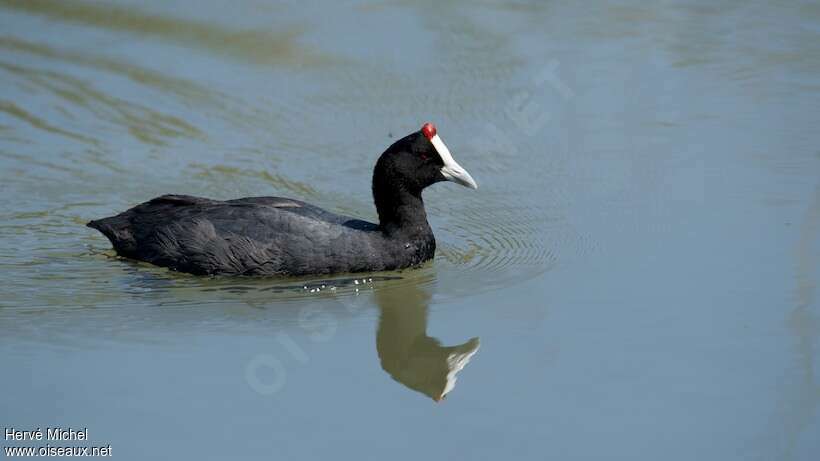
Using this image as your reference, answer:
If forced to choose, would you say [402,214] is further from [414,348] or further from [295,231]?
[414,348]

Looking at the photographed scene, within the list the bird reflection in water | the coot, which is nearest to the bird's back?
the coot

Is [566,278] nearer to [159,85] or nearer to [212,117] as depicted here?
[212,117]

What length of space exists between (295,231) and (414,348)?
4.11 ft

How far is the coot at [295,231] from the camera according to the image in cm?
740

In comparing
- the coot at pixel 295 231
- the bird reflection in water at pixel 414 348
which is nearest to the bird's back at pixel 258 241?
the coot at pixel 295 231

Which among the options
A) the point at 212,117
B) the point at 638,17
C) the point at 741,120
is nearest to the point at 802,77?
the point at 741,120

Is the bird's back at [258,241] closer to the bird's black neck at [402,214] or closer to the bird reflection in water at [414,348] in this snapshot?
the bird's black neck at [402,214]

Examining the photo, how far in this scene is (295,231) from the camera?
24.3 feet

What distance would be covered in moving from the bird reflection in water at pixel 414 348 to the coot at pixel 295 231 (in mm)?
352

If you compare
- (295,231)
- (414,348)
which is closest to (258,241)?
(295,231)

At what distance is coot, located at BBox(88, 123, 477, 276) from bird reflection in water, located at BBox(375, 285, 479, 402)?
1.15ft

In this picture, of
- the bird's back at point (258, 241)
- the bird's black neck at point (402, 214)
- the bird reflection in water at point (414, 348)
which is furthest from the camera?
the bird's black neck at point (402, 214)

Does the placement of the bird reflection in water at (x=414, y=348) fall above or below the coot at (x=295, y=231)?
below

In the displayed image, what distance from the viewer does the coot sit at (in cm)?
740
